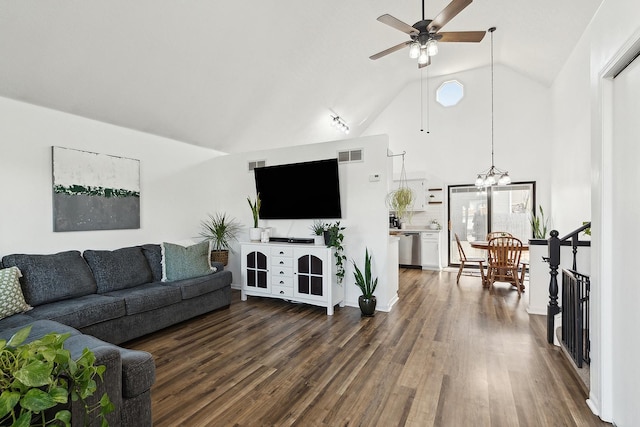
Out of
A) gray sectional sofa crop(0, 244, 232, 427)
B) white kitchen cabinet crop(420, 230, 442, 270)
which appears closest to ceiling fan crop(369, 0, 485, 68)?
gray sectional sofa crop(0, 244, 232, 427)

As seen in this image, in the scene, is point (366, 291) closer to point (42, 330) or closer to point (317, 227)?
point (317, 227)

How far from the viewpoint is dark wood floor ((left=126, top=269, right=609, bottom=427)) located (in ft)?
6.39

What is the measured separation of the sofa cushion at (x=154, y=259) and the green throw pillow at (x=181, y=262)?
8 centimetres

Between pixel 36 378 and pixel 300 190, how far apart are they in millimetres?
3767

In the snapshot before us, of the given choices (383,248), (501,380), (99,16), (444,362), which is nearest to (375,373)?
(444,362)

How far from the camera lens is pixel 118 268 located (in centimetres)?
346

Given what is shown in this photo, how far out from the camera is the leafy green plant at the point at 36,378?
73 cm

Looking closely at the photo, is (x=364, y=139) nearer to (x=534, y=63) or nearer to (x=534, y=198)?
(x=534, y=63)

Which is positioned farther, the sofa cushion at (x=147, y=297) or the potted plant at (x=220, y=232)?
the potted plant at (x=220, y=232)

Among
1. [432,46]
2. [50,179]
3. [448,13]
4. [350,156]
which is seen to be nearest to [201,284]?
[50,179]

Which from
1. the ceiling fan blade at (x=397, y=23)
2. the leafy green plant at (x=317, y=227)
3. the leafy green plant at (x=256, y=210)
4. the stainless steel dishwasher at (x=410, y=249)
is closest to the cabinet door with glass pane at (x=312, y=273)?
the leafy green plant at (x=317, y=227)

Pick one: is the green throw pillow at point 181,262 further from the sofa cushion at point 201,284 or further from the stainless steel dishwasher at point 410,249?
the stainless steel dishwasher at point 410,249

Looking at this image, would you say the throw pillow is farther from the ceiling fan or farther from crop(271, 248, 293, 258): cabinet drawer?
the ceiling fan

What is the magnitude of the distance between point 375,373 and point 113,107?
4092 millimetres
